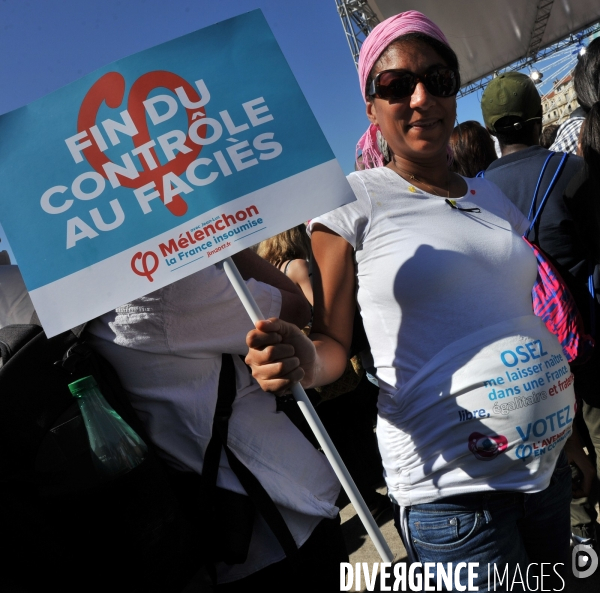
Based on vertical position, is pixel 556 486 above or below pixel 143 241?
below

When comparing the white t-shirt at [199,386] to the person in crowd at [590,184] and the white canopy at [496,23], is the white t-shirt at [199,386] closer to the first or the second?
the person in crowd at [590,184]

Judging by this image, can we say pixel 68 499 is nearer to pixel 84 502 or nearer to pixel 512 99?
pixel 84 502

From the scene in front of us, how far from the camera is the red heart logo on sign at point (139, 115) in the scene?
43.9 inches

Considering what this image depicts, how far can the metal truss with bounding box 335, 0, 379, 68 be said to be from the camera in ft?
36.4

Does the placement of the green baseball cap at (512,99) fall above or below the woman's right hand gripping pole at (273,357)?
above

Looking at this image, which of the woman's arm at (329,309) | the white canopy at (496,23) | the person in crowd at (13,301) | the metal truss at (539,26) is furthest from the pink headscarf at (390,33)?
the metal truss at (539,26)

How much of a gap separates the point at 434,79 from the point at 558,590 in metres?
1.27

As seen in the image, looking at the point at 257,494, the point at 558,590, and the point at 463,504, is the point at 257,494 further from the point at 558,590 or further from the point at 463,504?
the point at 558,590

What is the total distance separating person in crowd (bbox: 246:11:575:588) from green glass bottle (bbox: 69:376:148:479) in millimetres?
360

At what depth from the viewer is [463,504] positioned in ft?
3.85

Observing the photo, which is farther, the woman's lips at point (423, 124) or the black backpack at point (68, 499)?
the woman's lips at point (423, 124)

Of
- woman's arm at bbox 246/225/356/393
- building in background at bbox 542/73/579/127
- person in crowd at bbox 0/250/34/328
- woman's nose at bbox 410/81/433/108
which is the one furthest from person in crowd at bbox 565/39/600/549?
person in crowd at bbox 0/250/34/328

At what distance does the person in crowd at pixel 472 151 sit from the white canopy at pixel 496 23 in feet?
28.8

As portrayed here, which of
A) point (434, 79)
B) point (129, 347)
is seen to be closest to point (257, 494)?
point (129, 347)
